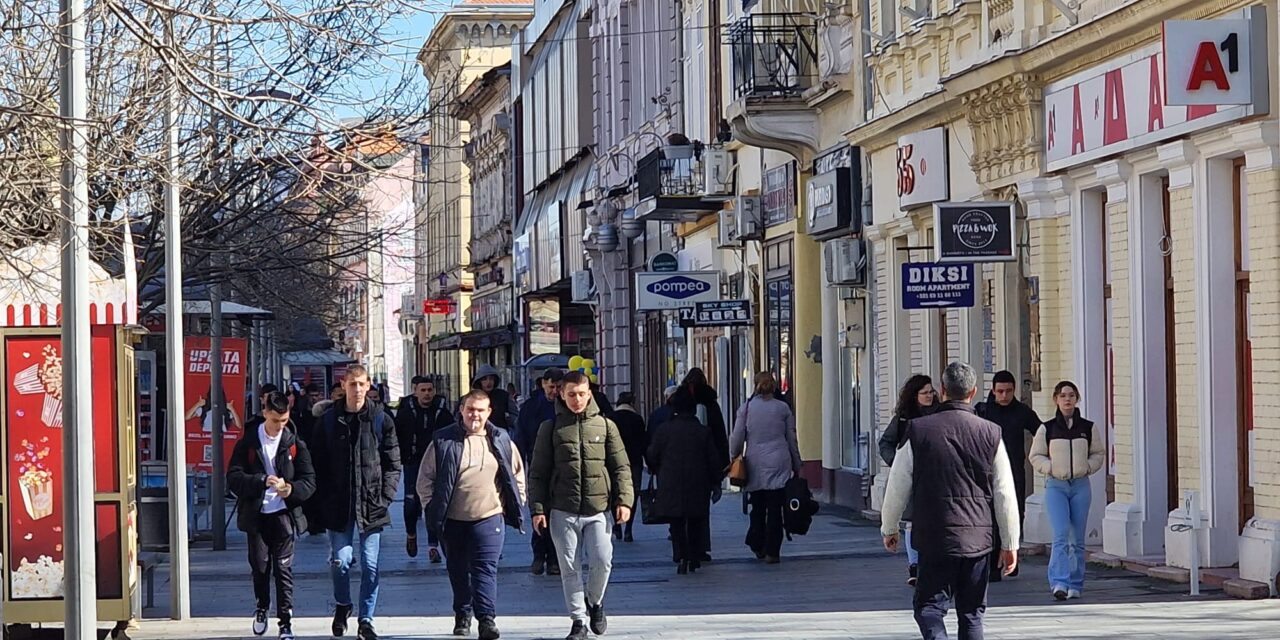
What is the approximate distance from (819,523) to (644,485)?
27.3 feet

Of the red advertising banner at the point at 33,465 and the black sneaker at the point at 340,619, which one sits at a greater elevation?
the red advertising banner at the point at 33,465

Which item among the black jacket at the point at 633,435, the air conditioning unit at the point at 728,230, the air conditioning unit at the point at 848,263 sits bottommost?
the black jacket at the point at 633,435

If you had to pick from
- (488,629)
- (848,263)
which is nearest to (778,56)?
(848,263)

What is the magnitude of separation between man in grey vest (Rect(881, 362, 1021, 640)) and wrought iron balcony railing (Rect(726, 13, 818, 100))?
1738 centimetres

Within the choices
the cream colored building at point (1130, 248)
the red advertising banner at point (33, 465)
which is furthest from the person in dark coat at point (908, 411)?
the red advertising banner at point (33, 465)

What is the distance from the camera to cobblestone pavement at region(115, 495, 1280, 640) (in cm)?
1446

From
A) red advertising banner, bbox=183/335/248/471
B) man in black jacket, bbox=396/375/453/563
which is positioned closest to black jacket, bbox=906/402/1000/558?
→ man in black jacket, bbox=396/375/453/563

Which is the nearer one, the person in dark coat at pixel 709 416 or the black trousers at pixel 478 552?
the black trousers at pixel 478 552

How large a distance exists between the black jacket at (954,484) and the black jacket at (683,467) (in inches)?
339

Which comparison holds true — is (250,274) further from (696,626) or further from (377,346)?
(377,346)

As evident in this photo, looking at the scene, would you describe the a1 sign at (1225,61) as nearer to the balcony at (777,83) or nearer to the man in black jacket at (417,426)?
the man in black jacket at (417,426)

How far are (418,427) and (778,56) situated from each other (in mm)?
9229

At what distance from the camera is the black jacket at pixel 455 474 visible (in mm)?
14484

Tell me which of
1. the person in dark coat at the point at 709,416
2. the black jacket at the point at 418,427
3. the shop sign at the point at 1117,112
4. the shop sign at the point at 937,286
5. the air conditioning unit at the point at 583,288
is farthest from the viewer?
the air conditioning unit at the point at 583,288
